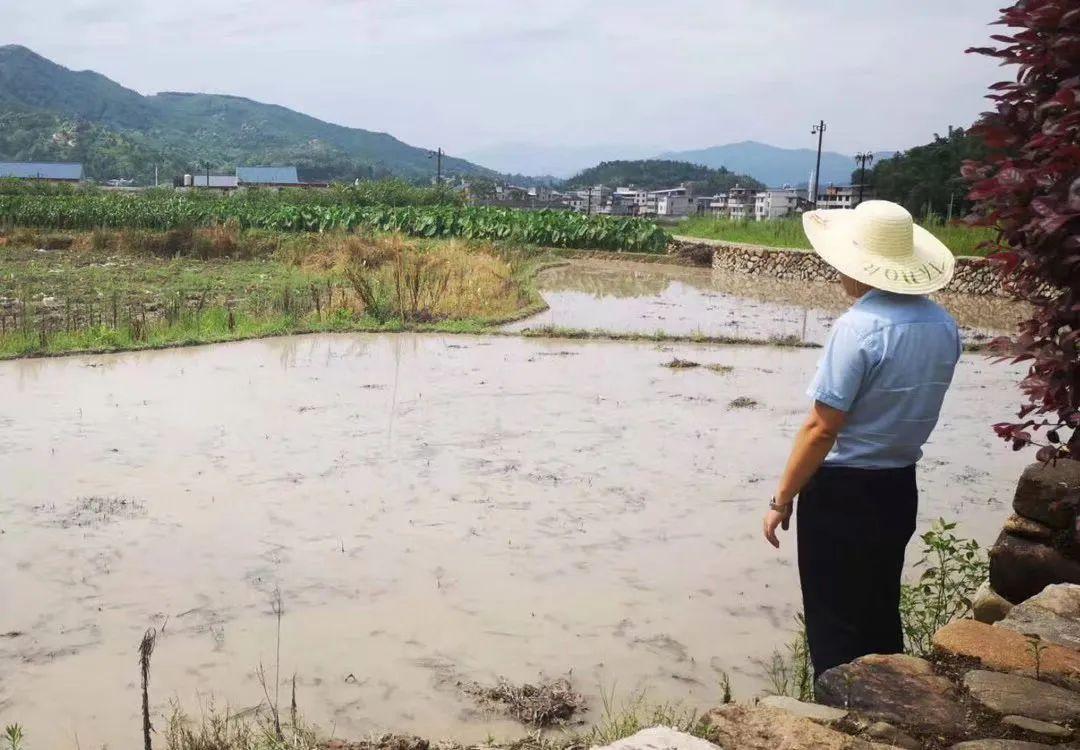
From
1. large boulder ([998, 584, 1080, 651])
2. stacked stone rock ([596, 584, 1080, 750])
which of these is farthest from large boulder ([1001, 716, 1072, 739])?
large boulder ([998, 584, 1080, 651])

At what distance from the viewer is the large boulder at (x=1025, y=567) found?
11.7 feet

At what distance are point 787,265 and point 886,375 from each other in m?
22.2

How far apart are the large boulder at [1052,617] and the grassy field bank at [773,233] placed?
1768 cm

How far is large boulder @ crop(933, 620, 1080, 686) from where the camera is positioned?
2.65m

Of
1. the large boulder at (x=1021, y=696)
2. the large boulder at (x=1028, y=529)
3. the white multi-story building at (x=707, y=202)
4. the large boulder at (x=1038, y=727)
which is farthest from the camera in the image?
the white multi-story building at (x=707, y=202)

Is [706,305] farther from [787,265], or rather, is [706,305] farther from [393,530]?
[393,530]

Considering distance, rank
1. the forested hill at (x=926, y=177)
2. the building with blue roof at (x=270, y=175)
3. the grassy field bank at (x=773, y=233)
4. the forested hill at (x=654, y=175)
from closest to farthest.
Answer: the grassy field bank at (x=773, y=233) → the forested hill at (x=926, y=177) → the building with blue roof at (x=270, y=175) → the forested hill at (x=654, y=175)

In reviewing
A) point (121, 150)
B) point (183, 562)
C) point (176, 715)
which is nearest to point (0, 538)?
point (183, 562)

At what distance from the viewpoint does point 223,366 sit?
1004cm

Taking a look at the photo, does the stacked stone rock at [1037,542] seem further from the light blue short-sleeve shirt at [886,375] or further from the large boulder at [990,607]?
the light blue short-sleeve shirt at [886,375]

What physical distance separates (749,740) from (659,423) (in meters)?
5.91

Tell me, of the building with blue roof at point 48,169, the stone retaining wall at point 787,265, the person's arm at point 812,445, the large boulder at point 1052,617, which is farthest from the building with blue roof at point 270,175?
the person's arm at point 812,445

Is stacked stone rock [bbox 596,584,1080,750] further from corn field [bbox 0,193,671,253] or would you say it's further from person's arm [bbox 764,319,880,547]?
corn field [bbox 0,193,671,253]

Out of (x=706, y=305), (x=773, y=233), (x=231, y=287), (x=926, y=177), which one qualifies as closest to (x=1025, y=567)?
(x=706, y=305)
